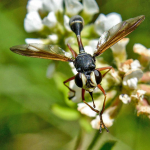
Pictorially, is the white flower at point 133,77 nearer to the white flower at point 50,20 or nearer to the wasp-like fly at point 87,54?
the wasp-like fly at point 87,54

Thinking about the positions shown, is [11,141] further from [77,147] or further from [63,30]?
[63,30]

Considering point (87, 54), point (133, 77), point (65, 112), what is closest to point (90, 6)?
point (87, 54)

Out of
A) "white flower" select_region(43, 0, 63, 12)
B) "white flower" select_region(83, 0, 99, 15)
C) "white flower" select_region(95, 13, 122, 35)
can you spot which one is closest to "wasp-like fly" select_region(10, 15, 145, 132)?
"white flower" select_region(95, 13, 122, 35)

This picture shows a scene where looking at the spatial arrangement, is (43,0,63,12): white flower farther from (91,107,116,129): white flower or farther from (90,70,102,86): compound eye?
(91,107,116,129): white flower

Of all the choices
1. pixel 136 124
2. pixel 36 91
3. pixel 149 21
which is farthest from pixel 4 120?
pixel 149 21

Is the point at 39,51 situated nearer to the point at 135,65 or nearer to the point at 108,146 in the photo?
the point at 135,65

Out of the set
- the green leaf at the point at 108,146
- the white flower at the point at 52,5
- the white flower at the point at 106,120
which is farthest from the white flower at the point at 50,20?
the green leaf at the point at 108,146
